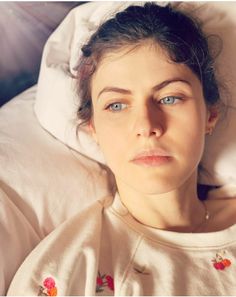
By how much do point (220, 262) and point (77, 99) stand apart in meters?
0.57

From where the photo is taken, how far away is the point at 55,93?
1146 mm

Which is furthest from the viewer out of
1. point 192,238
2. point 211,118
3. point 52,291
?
point 211,118

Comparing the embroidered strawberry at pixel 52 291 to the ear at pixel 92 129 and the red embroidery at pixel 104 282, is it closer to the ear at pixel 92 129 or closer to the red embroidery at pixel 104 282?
the red embroidery at pixel 104 282

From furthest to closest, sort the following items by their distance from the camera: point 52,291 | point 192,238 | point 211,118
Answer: point 211,118, point 192,238, point 52,291

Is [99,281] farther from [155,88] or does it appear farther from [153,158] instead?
[155,88]

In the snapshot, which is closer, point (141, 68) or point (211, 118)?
point (141, 68)

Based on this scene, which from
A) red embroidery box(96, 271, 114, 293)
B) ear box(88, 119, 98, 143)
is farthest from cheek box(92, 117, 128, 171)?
red embroidery box(96, 271, 114, 293)

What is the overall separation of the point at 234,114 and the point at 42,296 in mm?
681

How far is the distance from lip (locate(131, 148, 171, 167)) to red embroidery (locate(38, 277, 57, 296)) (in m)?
0.32

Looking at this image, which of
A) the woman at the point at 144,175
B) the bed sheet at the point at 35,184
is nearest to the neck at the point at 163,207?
the woman at the point at 144,175

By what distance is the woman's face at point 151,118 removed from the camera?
88 centimetres

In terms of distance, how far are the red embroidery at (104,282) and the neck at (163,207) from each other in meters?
0.18

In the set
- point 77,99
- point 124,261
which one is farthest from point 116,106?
point 124,261

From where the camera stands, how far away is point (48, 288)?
86 cm
